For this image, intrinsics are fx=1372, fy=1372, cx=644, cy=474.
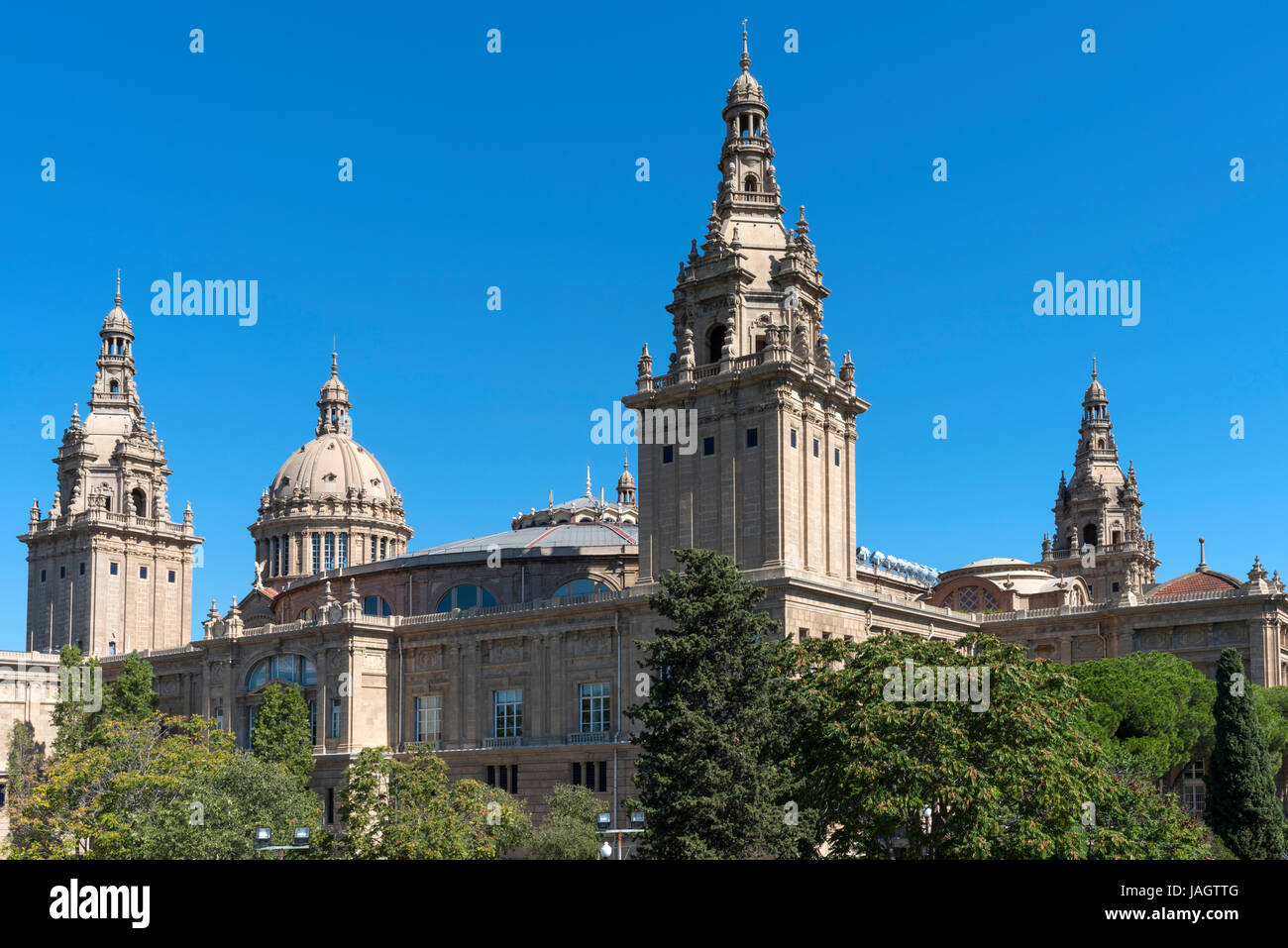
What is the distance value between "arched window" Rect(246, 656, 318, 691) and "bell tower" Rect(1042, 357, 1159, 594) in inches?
3402

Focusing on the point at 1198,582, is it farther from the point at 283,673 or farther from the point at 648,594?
the point at 283,673

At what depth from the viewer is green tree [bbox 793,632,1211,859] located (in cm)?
4638

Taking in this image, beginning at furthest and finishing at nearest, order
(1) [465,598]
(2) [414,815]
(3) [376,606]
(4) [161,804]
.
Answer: (3) [376,606] → (1) [465,598] → (4) [161,804] → (2) [414,815]

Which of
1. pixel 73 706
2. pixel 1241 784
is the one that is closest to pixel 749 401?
pixel 1241 784

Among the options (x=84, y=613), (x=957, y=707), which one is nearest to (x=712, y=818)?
(x=957, y=707)

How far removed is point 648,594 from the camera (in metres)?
84.3

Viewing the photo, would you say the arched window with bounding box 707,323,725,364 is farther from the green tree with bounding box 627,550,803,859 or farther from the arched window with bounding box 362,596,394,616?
the arched window with bounding box 362,596,394,616

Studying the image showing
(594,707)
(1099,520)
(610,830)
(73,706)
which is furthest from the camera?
(1099,520)

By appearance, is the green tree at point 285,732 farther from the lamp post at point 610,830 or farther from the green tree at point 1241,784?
the green tree at point 1241,784

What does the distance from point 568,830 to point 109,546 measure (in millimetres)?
87916

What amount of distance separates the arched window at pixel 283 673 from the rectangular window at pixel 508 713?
1559 cm
